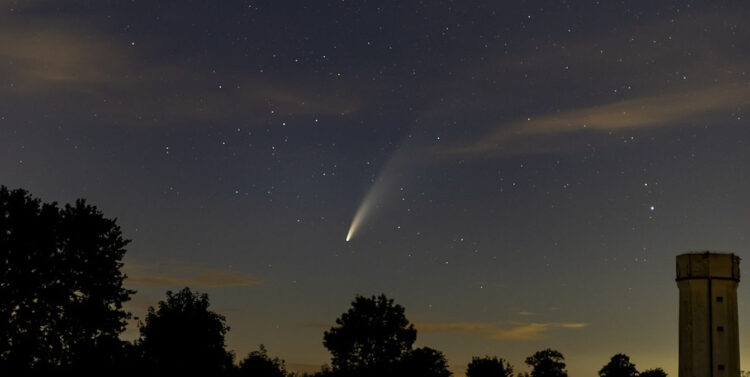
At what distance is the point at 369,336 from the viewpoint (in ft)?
374

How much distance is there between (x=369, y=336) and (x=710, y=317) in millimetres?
42412

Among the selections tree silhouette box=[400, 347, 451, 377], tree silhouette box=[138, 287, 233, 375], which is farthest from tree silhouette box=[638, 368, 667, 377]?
tree silhouette box=[138, 287, 233, 375]

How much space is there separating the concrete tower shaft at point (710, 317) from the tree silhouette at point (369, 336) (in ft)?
117

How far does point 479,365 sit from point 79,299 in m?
109

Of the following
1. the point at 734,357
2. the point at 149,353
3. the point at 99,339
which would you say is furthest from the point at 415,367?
the point at 99,339

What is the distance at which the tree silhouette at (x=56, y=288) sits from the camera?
179 ft

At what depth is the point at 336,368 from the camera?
11238 cm

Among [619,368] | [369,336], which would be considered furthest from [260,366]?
[619,368]

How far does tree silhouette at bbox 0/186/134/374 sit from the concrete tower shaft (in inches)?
2505

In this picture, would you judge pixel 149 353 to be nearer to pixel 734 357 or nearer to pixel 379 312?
pixel 379 312

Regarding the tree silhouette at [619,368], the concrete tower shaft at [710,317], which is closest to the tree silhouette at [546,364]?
the tree silhouette at [619,368]

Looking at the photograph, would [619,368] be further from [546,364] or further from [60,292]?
[60,292]

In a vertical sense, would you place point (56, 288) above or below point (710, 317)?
below

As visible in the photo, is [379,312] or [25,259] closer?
[25,259]
